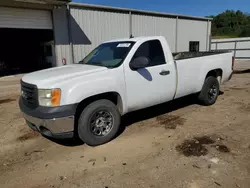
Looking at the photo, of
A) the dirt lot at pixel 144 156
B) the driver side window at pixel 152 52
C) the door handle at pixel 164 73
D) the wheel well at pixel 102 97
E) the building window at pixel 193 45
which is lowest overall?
the dirt lot at pixel 144 156

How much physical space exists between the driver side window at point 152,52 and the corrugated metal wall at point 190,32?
1476cm

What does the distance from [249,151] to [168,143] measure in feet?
4.28

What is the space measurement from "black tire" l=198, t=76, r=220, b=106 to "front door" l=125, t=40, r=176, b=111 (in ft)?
4.53

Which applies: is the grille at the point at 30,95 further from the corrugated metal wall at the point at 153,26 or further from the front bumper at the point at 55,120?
the corrugated metal wall at the point at 153,26

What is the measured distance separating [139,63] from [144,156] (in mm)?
1709

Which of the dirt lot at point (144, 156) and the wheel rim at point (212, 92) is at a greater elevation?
the wheel rim at point (212, 92)

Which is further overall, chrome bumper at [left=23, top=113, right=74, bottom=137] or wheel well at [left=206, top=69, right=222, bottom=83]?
wheel well at [left=206, top=69, right=222, bottom=83]

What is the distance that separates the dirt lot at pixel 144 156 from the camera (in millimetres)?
2998

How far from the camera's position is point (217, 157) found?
348 cm

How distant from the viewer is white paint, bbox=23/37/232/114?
3.62m

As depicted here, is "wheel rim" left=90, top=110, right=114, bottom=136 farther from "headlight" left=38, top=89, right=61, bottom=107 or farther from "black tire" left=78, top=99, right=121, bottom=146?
"headlight" left=38, top=89, right=61, bottom=107

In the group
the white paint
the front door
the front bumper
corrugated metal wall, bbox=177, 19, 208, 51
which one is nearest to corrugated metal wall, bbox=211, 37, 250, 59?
corrugated metal wall, bbox=177, 19, 208, 51

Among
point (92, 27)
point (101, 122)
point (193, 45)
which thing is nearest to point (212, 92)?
point (101, 122)

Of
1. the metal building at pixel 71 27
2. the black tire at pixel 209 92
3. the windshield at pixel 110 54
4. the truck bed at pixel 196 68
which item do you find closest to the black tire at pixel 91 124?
the windshield at pixel 110 54
